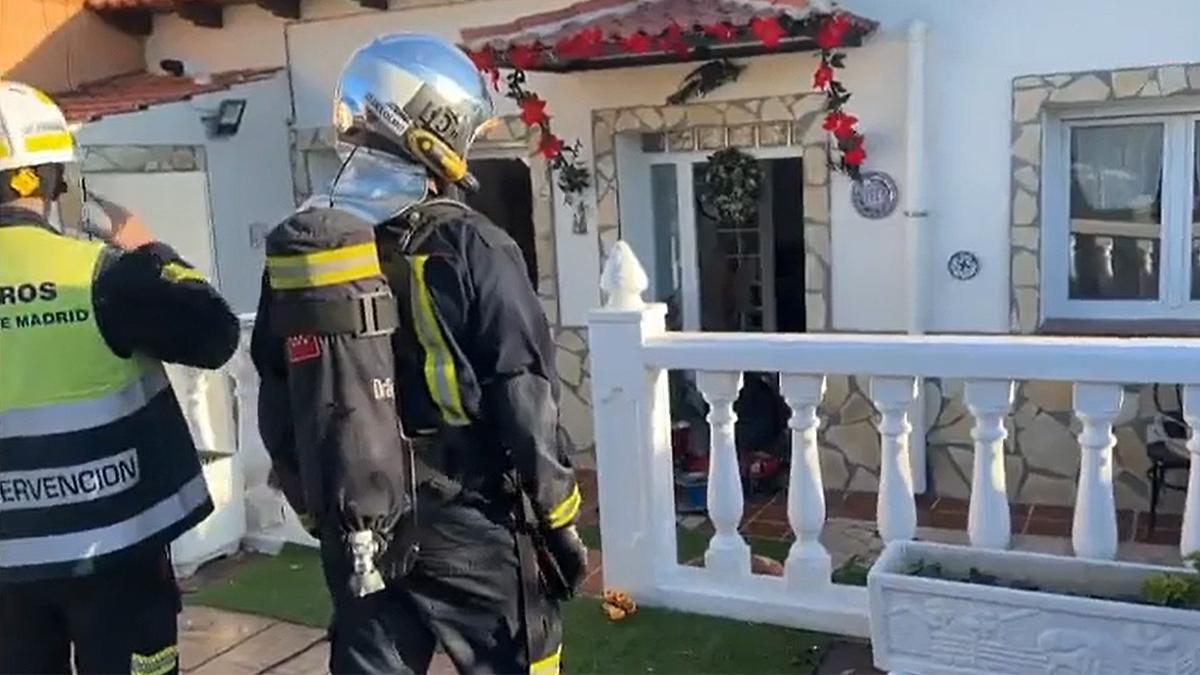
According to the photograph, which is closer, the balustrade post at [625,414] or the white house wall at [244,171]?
the balustrade post at [625,414]

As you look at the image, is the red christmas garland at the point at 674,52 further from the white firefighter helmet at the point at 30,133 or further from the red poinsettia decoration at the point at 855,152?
the white firefighter helmet at the point at 30,133

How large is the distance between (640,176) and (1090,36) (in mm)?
2663

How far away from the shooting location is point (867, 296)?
6.46m

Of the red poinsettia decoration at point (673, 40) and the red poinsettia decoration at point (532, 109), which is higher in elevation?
the red poinsettia decoration at point (673, 40)

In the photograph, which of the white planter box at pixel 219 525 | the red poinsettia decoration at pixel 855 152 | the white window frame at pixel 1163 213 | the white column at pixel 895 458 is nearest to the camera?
the white column at pixel 895 458

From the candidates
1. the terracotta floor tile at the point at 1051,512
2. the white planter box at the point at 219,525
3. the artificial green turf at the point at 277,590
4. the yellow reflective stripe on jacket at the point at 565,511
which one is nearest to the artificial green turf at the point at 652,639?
the artificial green turf at the point at 277,590

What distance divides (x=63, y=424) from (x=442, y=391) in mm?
877

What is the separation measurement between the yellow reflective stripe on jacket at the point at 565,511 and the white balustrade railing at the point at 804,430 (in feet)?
4.76

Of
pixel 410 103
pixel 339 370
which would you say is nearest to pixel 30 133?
pixel 410 103

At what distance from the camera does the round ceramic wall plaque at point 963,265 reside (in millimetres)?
6203

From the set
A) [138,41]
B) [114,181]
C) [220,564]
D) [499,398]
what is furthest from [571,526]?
[138,41]

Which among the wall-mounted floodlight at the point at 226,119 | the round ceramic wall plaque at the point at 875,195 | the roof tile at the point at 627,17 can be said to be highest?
the roof tile at the point at 627,17

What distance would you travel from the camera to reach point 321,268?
208cm

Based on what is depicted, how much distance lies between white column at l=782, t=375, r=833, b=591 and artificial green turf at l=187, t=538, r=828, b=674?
0.20 m
